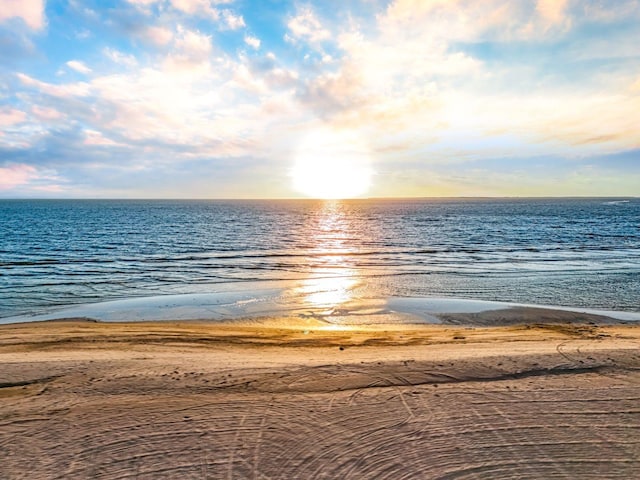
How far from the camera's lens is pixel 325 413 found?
5352mm

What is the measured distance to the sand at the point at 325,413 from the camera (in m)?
4.32

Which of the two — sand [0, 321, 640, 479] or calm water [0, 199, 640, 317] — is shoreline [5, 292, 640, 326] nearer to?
calm water [0, 199, 640, 317]

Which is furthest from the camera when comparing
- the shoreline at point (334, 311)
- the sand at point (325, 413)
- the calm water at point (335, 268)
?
the calm water at point (335, 268)

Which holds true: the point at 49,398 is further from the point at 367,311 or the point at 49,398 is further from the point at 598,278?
the point at 598,278

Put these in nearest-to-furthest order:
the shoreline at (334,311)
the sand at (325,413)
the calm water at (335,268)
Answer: the sand at (325,413) → the shoreline at (334,311) → the calm water at (335,268)

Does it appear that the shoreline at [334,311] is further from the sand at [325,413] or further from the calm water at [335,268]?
the sand at [325,413]

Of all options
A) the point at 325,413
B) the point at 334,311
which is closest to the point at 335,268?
the point at 334,311

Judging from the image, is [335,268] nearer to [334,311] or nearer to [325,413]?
[334,311]

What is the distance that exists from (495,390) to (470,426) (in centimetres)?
127

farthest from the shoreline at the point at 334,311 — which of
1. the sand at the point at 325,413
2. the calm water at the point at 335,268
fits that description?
the sand at the point at 325,413

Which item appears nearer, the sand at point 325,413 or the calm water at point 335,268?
the sand at point 325,413

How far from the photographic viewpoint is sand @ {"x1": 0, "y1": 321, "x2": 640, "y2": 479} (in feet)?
14.2

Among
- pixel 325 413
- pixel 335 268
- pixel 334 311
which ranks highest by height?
pixel 325 413

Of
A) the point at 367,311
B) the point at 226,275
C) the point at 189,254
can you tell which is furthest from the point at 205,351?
the point at 189,254
